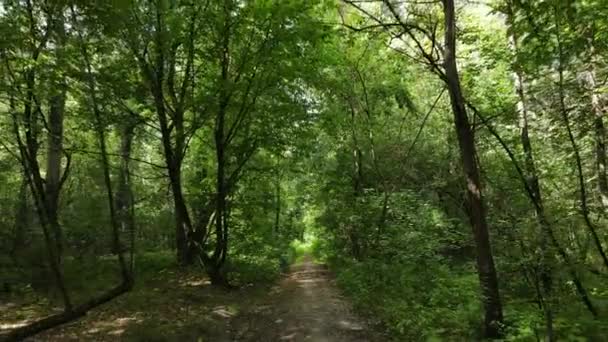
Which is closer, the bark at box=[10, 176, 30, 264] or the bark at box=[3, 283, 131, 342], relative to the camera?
the bark at box=[3, 283, 131, 342]

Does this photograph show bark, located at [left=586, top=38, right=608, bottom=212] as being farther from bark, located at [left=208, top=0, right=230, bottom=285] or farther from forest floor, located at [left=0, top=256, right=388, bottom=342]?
bark, located at [left=208, top=0, right=230, bottom=285]

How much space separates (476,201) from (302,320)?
515 centimetres

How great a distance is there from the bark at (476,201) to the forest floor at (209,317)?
2.30m

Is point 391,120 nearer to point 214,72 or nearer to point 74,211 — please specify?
point 214,72

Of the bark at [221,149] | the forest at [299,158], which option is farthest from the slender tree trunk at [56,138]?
the bark at [221,149]

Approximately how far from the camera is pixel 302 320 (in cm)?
945

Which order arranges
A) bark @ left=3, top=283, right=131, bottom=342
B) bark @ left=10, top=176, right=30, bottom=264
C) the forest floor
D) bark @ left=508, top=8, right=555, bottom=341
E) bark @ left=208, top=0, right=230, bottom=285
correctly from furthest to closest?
bark @ left=10, top=176, right=30, bottom=264, bark @ left=208, top=0, right=230, bottom=285, the forest floor, bark @ left=3, top=283, right=131, bottom=342, bark @ left=508, top=8, right=555, bottom=341

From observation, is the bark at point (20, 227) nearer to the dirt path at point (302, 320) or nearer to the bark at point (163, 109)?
the bark at point (163, 109)

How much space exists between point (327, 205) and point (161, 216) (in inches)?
294

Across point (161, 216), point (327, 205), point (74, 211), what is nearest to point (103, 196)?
point (74, 211)

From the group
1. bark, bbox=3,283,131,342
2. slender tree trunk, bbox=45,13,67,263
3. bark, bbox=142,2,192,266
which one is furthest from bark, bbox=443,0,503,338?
bark, bbox=3,283,131,342

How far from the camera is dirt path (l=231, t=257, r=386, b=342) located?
8.16 meters

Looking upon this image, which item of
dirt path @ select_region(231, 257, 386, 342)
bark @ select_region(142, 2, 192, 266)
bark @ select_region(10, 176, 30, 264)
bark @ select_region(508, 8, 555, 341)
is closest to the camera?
bark @ select_region(508, 8, 555, 341)

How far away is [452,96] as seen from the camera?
6344 mm
